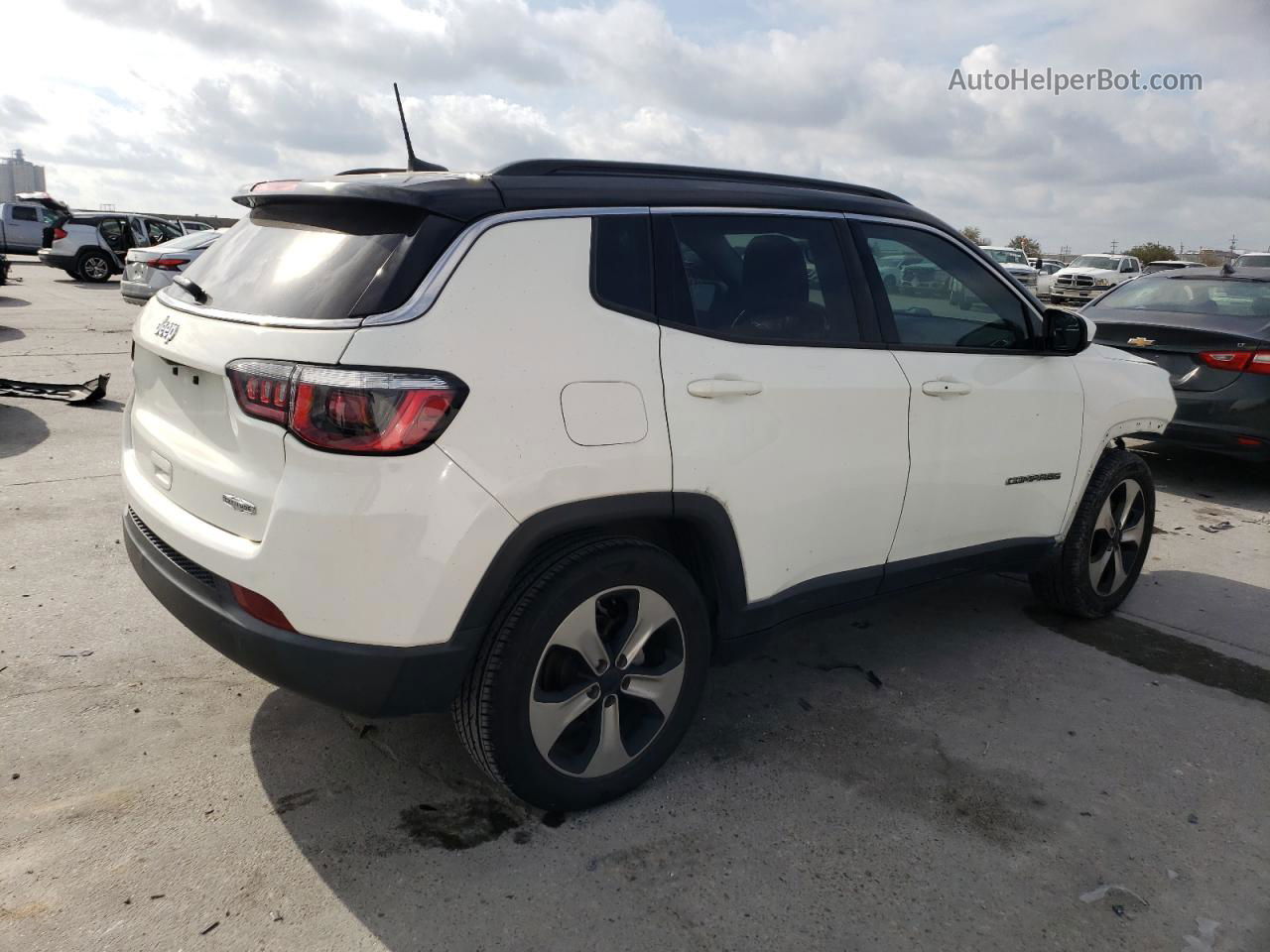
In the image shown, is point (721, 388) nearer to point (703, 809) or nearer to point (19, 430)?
point (703, 809)

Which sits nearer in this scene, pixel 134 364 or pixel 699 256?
pixel 699 256

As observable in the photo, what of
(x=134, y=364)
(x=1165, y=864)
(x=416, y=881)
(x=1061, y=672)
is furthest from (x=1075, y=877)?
(x=134, y=364)

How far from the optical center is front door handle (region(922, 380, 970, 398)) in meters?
3.46

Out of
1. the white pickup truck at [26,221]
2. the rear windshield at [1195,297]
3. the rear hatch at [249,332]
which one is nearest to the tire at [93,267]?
the white pickup truck at [26,221]

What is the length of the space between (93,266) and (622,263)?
25.5m

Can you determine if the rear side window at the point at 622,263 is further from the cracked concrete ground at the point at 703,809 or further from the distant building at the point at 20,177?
the distant building at the point at 20,177

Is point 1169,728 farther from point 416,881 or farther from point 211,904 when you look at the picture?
point 211,904

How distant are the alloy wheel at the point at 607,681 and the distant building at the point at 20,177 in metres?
117

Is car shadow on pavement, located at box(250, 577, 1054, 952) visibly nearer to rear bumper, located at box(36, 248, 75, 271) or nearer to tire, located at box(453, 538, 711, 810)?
tire, located at box(453, 538, 711, 810)

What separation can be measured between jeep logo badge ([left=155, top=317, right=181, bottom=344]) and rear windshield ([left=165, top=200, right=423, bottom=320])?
0.10 metres

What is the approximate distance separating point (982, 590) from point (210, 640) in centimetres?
371

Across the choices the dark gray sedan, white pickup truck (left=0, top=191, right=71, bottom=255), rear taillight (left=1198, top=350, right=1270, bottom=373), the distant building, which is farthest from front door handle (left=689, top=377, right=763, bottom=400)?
the distant building

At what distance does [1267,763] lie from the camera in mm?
3367

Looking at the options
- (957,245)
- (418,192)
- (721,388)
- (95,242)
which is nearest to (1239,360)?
(957,245)
